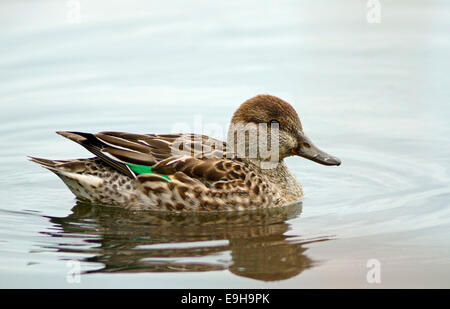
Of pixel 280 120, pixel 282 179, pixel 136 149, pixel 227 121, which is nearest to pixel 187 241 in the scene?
pixel 136 149

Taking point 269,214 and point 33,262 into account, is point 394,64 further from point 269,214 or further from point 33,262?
point 33,262

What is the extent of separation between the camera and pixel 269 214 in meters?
9.61

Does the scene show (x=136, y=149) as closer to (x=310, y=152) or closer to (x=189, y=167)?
(x=189, y=167)

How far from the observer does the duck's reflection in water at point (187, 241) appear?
25.4 feet

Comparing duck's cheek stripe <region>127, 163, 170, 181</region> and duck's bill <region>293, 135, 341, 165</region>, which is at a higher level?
duck's bill <region>293, 135, 341, 165</region>

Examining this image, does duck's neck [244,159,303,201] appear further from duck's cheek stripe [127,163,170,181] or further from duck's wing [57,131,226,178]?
duck's cheek stripe [127,163,170,181]

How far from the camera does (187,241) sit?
332 inches

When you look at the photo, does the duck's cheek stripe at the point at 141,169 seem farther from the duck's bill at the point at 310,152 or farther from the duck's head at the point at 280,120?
the duck's bill at the point at 310,152

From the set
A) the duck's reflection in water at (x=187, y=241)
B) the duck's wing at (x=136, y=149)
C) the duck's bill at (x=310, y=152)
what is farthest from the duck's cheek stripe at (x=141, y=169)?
the duck's bill at (x=310, y=152)

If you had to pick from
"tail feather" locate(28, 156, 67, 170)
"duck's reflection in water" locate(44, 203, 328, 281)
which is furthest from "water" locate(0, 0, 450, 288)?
"tail feather" locate(28, 156, 67, 170)

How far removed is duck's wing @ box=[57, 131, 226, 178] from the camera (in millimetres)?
9609

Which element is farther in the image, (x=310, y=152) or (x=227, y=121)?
(x=227, y=121)

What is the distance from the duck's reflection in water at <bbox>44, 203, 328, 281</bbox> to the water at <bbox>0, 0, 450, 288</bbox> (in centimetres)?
2

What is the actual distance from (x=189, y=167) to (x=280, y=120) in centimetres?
119
